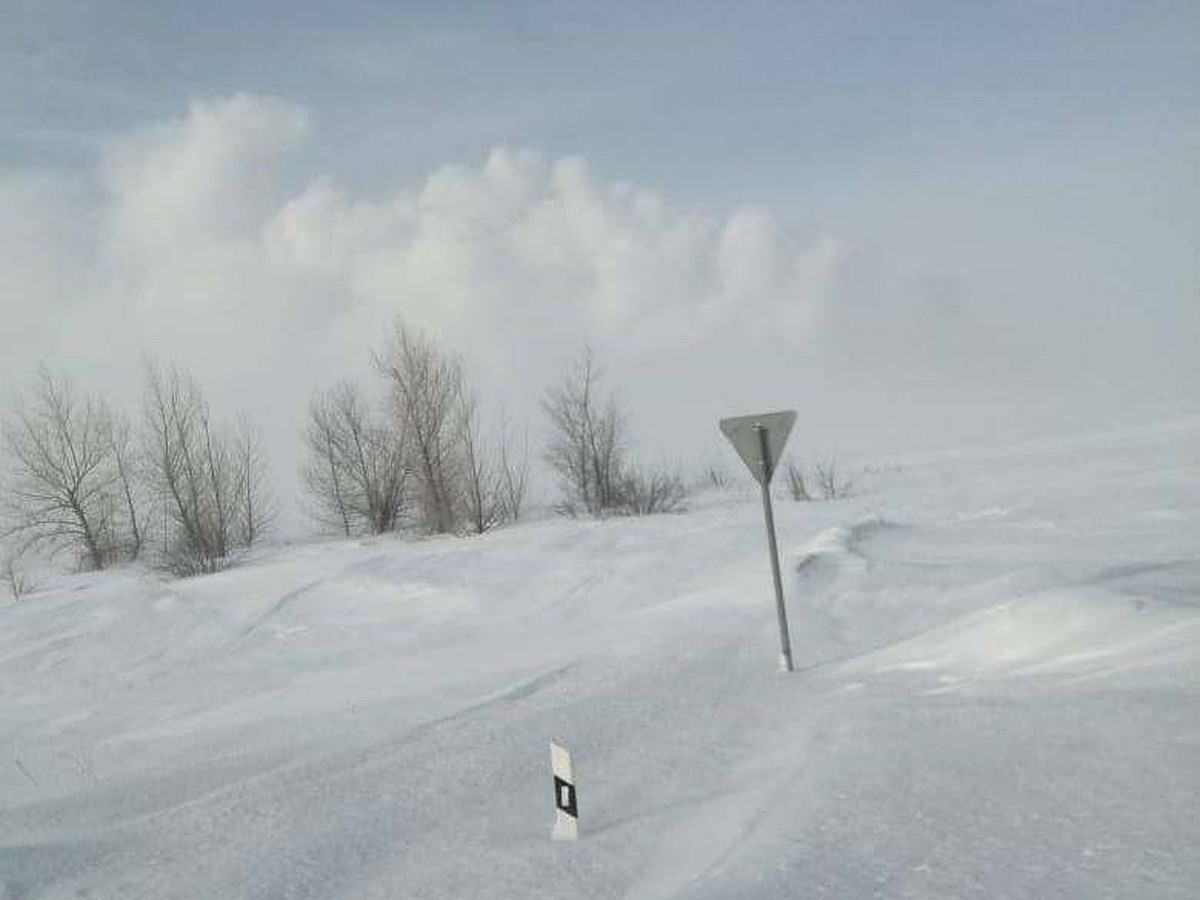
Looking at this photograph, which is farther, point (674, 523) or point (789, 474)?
point (789, 474)

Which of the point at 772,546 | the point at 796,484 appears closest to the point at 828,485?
the point at 796,484

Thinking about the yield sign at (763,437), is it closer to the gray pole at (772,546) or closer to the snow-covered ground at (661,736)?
the gray pole at (772,546)

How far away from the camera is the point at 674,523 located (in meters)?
21.2

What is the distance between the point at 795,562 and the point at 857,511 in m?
10.7

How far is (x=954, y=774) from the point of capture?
4.69 m

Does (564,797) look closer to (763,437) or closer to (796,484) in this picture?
(763,437)

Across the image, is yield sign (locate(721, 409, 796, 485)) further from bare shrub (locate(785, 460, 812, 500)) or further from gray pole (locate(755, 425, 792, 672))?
bare shrub (locate(785, 460, 812, 500))

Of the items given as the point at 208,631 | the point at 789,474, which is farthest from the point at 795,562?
the point at 789,474

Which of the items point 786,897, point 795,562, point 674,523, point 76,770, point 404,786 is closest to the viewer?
point 786,897

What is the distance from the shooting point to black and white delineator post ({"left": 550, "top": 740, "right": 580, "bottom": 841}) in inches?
176

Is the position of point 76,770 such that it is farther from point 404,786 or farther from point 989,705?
point 989,705

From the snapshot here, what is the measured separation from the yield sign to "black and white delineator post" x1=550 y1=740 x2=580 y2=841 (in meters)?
4.07

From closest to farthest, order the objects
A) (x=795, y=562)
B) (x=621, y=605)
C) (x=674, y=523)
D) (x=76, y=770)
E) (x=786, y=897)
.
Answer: (x=786, y=897)
(x=76, y=770)
(x=795, y=562)
(x=621, y=605)
(x=674, y=523)

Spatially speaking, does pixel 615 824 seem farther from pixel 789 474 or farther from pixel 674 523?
pixel 789 474
